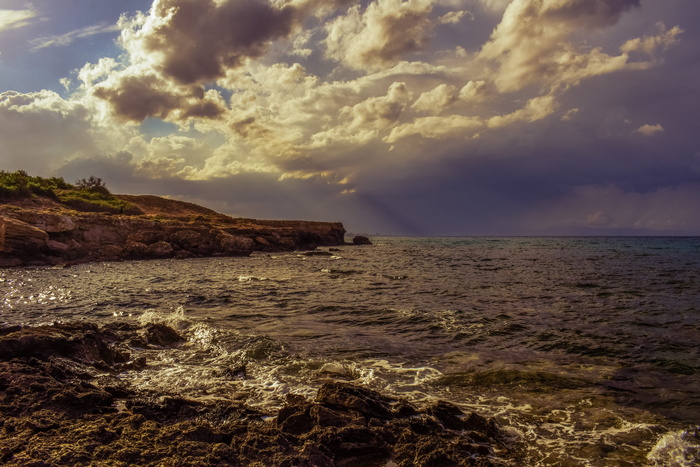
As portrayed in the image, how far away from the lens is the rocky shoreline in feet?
13.9

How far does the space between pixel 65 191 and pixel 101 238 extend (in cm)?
2777

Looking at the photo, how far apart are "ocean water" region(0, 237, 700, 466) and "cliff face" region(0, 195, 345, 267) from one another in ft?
41.0

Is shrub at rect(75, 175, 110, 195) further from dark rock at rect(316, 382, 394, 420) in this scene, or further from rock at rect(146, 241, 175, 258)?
dark rock at rect(316, 382, 394, 420)

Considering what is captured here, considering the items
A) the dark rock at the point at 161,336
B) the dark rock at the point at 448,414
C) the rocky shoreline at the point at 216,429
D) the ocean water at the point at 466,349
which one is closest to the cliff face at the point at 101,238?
the ocean water at the point at 466,349

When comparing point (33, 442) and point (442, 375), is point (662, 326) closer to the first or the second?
point (442, 375)

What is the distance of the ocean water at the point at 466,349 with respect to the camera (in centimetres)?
612

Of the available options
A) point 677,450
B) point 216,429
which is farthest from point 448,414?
point 216,429

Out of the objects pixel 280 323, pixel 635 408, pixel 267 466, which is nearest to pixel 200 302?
pixel 280 323

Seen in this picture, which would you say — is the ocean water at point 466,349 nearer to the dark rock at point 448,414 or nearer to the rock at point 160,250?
the dark rock at point 448,414

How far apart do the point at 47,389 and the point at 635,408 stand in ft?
33.4

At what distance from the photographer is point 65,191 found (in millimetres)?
59094

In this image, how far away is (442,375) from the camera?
8.29 m

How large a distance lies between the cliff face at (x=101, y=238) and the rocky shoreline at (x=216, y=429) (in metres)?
31.5

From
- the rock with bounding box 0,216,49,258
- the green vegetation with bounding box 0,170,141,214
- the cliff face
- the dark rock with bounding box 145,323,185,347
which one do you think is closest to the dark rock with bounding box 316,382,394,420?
the dark rock with bounding box 145,323,185,347
